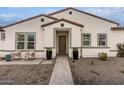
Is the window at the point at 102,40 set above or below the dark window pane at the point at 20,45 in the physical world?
above

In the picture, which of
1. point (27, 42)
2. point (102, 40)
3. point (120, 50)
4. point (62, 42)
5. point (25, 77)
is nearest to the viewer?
point (25, 77)

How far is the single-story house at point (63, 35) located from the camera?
746 inches

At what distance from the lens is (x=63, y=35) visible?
2144 centimetres

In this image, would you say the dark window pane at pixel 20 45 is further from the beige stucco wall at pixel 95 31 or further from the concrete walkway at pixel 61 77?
the concrete walkway at pixel 61 77

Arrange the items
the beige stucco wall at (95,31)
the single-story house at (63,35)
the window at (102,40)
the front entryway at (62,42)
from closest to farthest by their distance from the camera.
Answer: the single-story house at (63,35), the beige stucco wall at (95,31), the window at (102,40), the front entryway at (62,42)

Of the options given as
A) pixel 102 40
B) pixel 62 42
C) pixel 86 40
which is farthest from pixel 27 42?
pixel 102 40

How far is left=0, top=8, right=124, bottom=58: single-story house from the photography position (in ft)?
62.1

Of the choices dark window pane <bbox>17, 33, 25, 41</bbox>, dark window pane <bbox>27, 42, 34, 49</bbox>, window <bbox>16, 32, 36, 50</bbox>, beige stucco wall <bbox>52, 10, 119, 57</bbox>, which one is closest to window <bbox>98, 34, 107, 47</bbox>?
beige stucco wall <bbox>52, 10, 119, 57</bbox>

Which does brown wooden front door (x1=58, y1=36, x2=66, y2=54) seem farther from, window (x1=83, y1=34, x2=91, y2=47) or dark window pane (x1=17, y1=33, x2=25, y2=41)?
dark window pane (x1=17, y1=33, x2=25, y2=41)

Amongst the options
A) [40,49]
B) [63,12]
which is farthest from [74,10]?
[40,49]

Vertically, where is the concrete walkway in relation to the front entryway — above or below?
below

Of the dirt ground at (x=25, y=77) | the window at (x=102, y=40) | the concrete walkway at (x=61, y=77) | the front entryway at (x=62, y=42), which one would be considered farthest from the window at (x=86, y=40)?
the dirt ground at (x=25, y=77)

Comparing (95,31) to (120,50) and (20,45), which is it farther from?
(20,45)

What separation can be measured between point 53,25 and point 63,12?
399 centimetres
